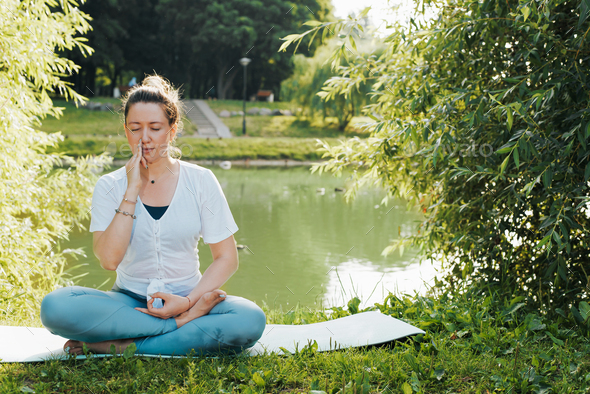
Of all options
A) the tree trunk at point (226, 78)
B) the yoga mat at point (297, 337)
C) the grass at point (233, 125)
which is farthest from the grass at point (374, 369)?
the tree trunk at point (226, 78)

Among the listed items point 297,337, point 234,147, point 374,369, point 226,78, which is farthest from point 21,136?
point 226,78

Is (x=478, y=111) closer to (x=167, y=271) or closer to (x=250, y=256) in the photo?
(x=167, y=271)

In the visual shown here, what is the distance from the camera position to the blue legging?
6.48 feet

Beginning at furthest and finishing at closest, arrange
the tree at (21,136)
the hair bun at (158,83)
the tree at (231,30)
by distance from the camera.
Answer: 1. the tree at (231,30)
2. the tree at (21,136)
3. the hair bun at (158,83)

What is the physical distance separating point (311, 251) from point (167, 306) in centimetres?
439

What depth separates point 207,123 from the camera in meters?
21.6

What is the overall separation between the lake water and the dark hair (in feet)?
4.89

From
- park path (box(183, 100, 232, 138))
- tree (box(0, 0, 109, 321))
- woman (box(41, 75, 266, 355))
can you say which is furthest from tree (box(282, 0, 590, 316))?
park path (box(183, 100, 232, 138))

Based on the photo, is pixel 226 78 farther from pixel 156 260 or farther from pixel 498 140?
pixel 156 260

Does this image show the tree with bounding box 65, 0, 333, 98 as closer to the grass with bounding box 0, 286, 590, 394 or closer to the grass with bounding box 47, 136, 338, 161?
the grass with bounding box 47, 136, 338, 161

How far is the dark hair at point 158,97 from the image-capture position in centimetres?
217

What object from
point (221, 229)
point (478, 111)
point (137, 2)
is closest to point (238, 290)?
point (221, 229)

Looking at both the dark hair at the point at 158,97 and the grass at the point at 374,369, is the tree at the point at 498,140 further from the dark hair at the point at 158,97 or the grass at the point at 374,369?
the dark hair at the point at 158,97

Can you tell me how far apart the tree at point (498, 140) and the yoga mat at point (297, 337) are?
2.49 feet
